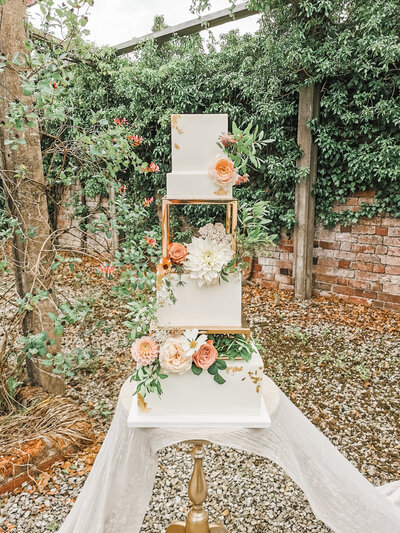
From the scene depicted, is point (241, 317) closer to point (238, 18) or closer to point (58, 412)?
point (58, 412)

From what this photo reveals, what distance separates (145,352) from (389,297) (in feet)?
12.9

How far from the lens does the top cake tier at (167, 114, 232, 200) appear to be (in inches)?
56.0

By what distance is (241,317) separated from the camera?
4.78 ft

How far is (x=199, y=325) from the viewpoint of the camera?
1435 millimetres

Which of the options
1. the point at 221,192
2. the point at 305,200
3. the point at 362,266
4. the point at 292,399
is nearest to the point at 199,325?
the point at 221,192

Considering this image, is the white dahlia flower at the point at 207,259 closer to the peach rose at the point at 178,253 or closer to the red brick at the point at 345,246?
the peach rose at the point at 178,253

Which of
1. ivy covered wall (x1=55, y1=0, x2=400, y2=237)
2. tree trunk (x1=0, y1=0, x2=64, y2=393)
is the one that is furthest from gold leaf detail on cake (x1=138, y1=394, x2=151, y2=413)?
ivy covered wall (x1=55, y1=0, x2=400, y2=237)

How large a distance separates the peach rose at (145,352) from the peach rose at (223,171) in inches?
24.0

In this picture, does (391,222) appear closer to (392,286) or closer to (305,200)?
(392,286)

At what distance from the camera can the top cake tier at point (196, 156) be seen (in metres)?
1.42

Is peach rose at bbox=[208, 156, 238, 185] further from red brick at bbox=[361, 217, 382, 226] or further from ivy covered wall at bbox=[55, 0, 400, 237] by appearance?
red brick at bbox=[361, 217, 382, 226]

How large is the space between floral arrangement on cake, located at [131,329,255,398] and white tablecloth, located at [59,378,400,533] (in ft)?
0.75

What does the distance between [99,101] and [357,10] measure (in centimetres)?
378

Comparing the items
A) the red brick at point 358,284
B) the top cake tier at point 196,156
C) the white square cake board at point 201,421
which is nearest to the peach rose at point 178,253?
the top cake tier at point 196,156
